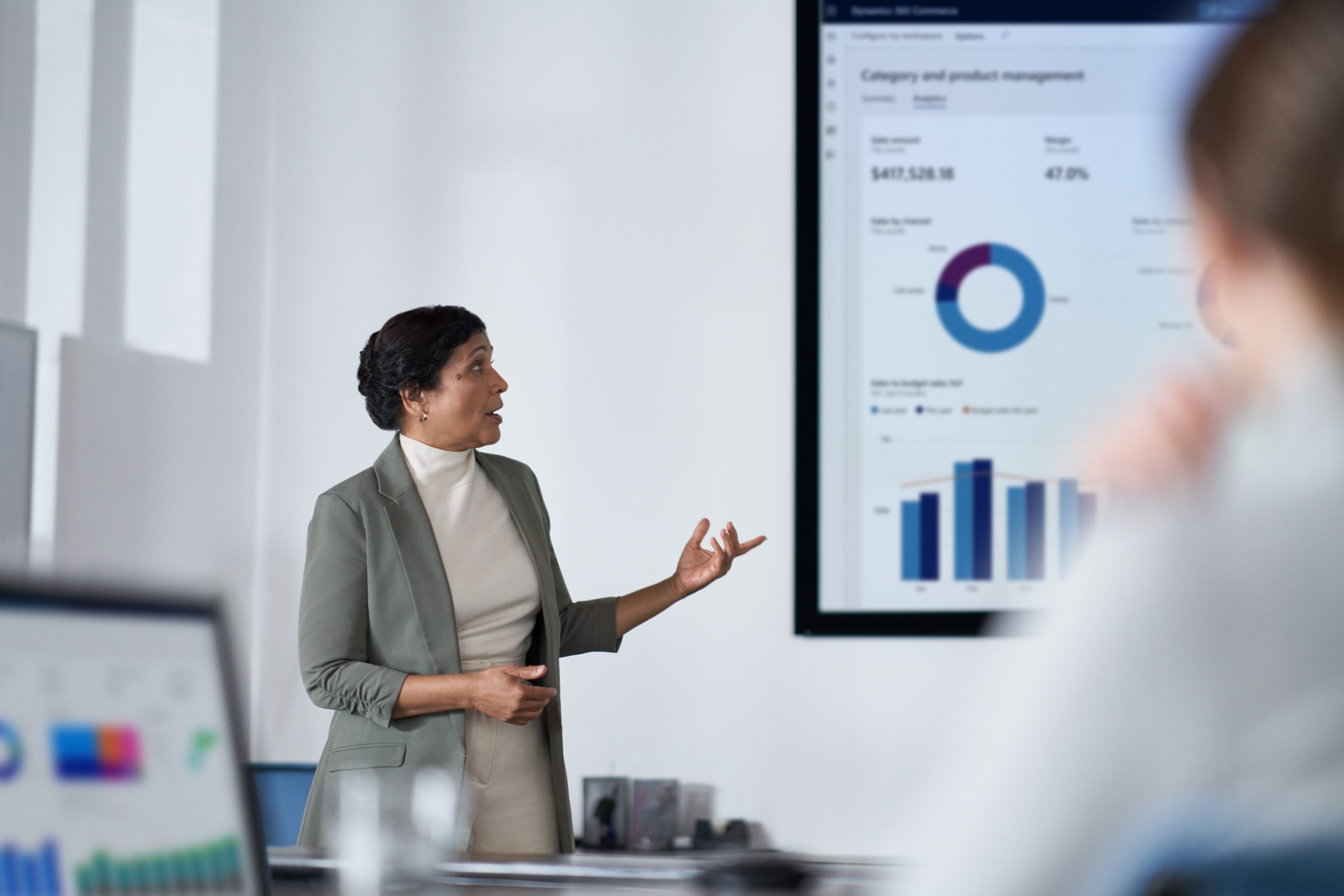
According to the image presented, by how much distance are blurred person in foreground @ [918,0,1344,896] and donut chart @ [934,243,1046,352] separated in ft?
9.38

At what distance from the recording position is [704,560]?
267cm

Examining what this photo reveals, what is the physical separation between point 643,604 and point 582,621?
16cm

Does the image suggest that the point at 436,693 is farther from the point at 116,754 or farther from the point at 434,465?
the point at 116,754

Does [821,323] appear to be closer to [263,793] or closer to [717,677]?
[717,677]

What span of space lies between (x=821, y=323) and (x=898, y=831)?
4.89 feet

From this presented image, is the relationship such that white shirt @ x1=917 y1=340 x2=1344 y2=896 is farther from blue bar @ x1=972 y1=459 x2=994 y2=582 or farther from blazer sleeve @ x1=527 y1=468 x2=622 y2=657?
blue bar @ x1=972 y1=459 x2=994 y2=582

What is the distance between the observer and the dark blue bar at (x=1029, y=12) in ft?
11.2

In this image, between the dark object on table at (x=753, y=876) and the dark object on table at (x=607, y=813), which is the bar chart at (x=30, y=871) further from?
the dark object on table at (x=607, y=813)

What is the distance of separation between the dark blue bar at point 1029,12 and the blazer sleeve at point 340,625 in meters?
2.21

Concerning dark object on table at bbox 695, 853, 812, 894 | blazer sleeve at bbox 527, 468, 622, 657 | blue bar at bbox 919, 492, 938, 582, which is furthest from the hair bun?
blue bar at bbox 919, 492, 938, 582

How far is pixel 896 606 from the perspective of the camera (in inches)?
132

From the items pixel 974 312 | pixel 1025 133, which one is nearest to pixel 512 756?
pixel 974 312

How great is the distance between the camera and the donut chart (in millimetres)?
3379

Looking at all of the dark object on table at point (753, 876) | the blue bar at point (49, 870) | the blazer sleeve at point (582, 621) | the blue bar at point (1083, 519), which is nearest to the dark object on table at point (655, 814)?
the blazer sleeve at point (582, 621)
